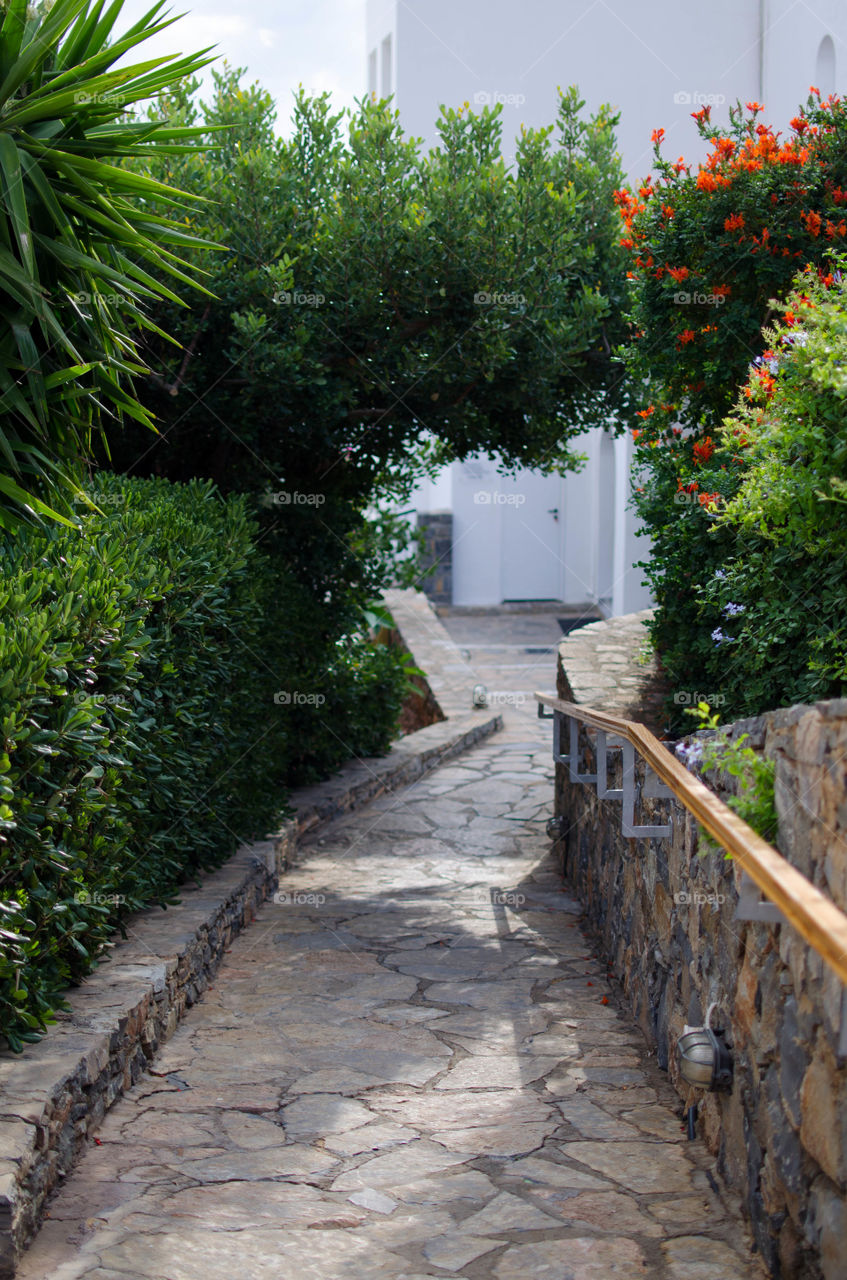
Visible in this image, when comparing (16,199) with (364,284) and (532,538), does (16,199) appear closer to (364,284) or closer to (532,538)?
(364,284)

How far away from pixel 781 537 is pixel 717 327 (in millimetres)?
1950

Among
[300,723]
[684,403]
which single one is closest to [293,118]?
[684,403]

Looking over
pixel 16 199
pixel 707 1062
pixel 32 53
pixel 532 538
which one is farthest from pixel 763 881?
pixel 532 538

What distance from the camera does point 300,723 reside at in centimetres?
804

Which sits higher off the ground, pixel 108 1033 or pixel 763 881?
pixel 763 881

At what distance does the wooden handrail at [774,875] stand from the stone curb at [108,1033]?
180 cm

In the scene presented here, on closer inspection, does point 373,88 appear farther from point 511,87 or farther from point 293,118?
point 293,118

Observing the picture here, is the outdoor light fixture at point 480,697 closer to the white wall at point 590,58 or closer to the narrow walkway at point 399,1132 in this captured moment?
the narrow walkway at point 399,1132

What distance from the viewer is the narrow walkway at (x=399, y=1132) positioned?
275cm

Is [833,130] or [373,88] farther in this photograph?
[373,88]

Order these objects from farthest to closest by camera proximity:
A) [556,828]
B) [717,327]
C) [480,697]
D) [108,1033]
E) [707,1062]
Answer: [480,697] → [556,828] → [717,327] → [108,1033] → [707,1062]

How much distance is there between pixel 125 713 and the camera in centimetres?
394

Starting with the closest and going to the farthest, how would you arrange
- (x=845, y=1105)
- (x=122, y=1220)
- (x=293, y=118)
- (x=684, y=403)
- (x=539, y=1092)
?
(x=845, y=1105) < (x=122, y=1220) < (x=539, y=1092) < (x=684, y=403) < (x=293, y=118)

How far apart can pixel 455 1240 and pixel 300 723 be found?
539cm
